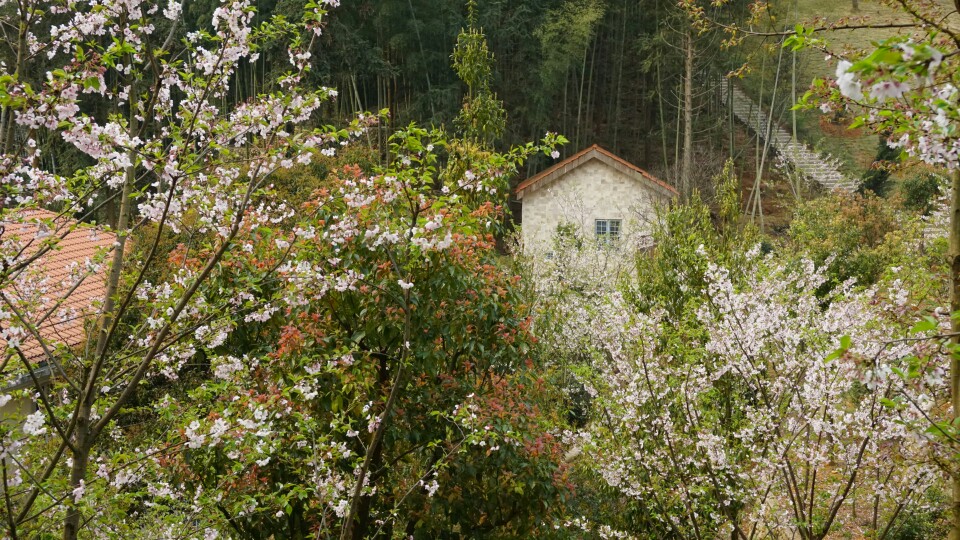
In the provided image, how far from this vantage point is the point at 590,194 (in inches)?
758

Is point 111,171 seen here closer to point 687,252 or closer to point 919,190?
point 687,252

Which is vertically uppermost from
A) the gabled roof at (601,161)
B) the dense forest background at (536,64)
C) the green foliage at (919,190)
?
the dense forest background at (536,64)

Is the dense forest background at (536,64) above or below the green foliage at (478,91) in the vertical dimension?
above

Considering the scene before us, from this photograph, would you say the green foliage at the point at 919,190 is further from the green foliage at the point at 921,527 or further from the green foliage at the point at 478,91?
the green foliage at the point at 478,91

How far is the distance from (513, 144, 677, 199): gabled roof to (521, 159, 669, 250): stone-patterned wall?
4.6 inches

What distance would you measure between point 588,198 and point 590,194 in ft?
0.38

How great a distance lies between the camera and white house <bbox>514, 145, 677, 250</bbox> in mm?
19016

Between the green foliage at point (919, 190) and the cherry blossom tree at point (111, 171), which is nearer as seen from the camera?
the cherry blossom tree at point (111, 171)

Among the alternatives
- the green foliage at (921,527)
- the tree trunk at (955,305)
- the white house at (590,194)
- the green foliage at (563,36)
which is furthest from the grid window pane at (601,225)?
the tree trunk at (955,305)

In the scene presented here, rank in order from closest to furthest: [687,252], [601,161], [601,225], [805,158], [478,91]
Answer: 1. [478,91]
2. [687,252]
3. [601,161]
4. [601,225]
5. [805,158]

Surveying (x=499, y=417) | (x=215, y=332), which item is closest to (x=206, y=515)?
(x=215, y=332)

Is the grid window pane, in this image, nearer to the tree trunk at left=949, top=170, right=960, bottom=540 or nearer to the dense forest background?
the dense forest background

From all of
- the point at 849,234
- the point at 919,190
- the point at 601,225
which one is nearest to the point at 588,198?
the point at 601,225

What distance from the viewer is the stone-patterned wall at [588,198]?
19.1 metres
